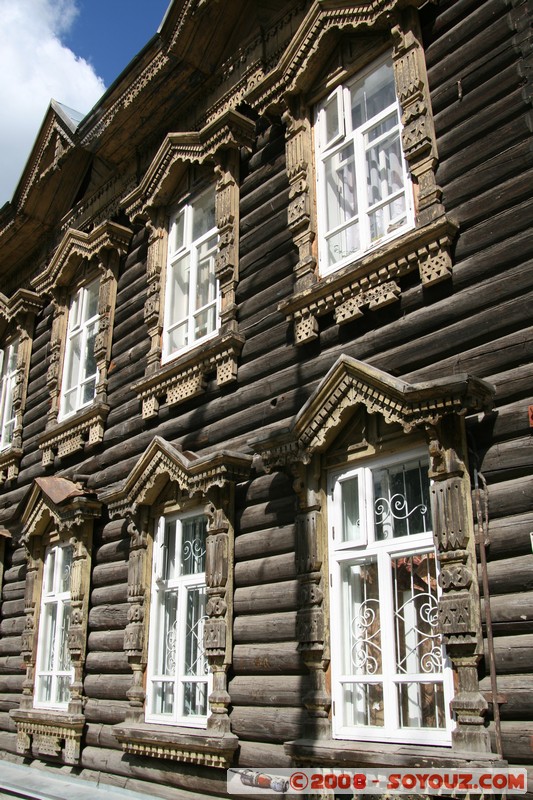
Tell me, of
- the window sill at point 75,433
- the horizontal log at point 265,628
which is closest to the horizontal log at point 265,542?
the horizontal log at point 265,628

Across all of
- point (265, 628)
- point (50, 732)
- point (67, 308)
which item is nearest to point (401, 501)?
point (265, 628)

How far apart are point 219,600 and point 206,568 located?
0.37 meters

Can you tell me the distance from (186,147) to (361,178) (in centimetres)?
305

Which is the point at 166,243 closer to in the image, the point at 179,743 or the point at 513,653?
the point at 179,743

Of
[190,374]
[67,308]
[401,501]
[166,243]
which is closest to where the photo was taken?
[401,501]

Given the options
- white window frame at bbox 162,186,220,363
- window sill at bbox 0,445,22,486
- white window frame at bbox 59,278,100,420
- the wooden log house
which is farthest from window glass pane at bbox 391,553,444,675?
window sill at bbox 0,445,22,486

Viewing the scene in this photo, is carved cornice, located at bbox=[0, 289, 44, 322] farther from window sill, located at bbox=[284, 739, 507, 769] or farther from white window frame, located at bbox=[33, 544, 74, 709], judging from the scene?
window sill, located at bbox=[284, 739, 507, 769]

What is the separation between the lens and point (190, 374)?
796cm

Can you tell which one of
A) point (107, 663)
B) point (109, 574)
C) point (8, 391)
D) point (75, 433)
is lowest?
point (107, 663)

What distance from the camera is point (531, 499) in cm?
466

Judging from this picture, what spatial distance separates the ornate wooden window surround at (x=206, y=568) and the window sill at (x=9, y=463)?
148 inches

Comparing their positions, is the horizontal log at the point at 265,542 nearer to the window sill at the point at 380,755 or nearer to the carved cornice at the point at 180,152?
the window sill at the point at 380,755

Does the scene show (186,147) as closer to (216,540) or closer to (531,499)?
(216,540)

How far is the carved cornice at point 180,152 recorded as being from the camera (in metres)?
8.20
